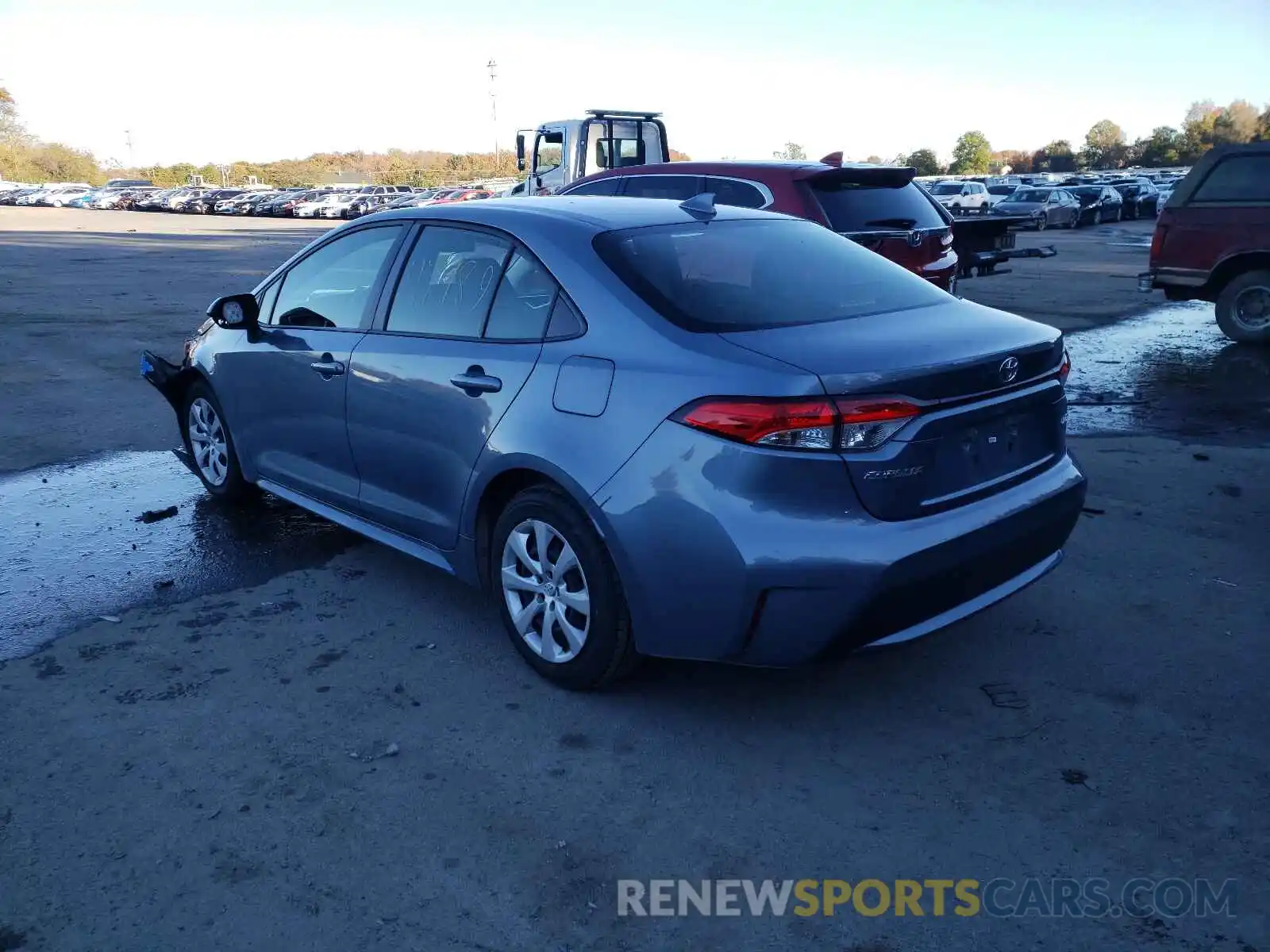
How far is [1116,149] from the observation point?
112562 millimetres

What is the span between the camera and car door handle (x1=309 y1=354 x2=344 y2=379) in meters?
4.62

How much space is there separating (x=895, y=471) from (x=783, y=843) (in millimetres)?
1108

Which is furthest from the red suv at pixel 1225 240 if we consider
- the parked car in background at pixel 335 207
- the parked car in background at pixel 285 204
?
the parked car in background at pixel 285 204

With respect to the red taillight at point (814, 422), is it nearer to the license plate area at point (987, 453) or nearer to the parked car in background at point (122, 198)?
A: the license plate area at point (987, 453)

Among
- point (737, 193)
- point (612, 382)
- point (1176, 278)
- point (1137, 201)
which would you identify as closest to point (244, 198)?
point (1137, 201)

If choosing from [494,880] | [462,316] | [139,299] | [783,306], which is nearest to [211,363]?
[462,316]

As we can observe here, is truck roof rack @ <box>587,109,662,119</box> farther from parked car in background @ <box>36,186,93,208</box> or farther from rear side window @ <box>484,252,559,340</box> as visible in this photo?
parked car in background @ <box>36,186,93,208</box>

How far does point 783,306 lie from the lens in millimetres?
3730

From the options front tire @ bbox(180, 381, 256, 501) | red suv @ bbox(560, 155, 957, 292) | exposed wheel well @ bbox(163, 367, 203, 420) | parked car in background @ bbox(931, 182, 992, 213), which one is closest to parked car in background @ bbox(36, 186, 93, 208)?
parked car in background @ bbox(931, 182, 992, 213)

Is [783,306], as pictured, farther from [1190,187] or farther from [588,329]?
[1190,187]

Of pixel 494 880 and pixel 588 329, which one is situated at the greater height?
pixel 588 329

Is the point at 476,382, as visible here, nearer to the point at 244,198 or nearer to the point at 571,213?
the point at 571,213

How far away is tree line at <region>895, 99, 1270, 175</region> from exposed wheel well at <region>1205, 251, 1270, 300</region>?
269ft

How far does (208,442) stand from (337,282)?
1.59 meters
